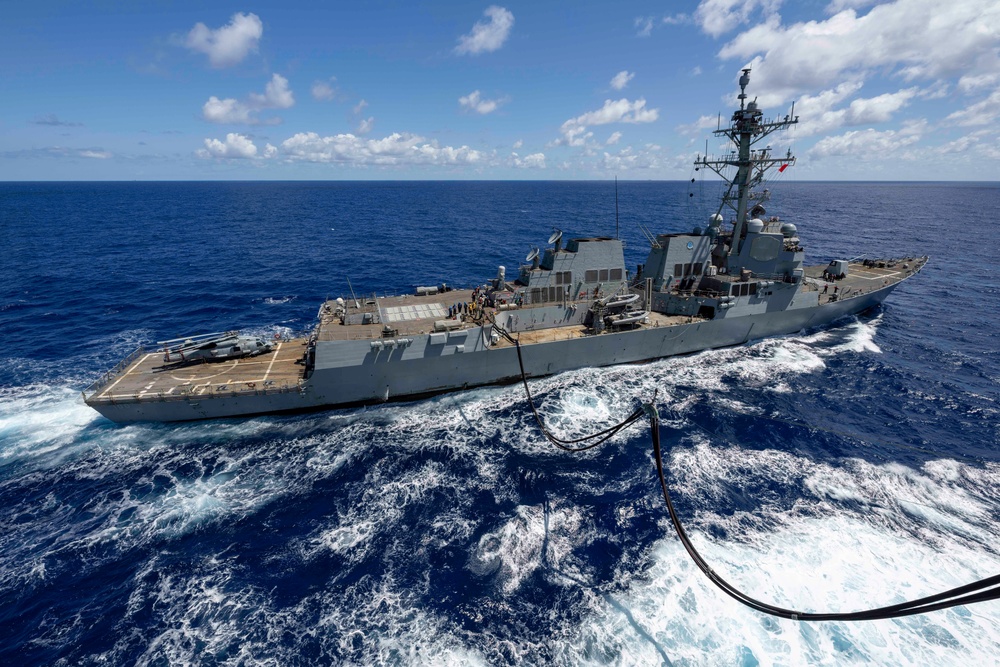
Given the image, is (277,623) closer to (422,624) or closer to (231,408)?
(422,624)

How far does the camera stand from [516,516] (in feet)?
59.9

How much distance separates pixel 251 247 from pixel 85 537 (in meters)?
59.8

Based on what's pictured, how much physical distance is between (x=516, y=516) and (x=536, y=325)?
14517 millimetres

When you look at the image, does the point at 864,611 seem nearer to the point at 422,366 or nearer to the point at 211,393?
the point at 422,366

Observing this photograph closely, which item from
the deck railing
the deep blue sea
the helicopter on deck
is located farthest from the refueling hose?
the helicopter on deck

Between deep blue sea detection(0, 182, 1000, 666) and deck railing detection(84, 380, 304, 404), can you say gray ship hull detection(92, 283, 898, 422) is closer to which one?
deck railing detection(84, 380, 304, 404)

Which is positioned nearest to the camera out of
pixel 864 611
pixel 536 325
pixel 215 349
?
pixel 864 611

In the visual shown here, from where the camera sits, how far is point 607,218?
326 ft

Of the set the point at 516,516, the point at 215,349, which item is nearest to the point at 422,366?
the point at 516,516

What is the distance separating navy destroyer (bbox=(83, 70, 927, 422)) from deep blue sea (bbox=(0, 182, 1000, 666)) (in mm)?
1550

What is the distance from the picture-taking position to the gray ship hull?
2386cm

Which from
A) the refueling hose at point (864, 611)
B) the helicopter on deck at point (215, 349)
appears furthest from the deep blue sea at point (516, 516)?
the refueling hose at point (864, 611)

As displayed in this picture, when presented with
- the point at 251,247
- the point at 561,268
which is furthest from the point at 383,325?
the point at 251,247

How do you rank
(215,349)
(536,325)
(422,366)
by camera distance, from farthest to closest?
(536,325), (215,349), (422,366)
